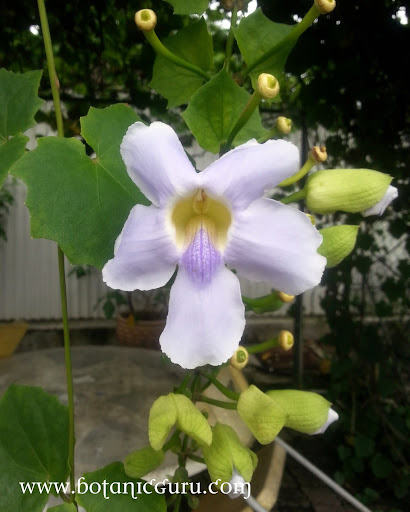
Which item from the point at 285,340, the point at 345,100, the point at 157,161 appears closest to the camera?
the point at 157,161

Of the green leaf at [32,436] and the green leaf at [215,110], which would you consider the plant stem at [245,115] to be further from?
the green leaf at [32,436]

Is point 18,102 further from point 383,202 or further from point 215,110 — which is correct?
point 383,202

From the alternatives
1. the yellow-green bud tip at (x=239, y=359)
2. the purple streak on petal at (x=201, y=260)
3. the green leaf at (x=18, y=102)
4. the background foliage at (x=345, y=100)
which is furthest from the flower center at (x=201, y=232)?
the background foliage at (x=345, y=100)

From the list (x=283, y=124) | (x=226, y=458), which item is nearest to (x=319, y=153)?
(x=283, y=124)

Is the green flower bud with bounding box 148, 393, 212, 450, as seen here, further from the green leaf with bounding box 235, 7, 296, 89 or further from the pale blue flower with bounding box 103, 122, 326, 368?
the green leaf with bounding box 235, 7, 296, 89

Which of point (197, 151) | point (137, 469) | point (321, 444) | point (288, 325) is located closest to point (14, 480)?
point (137, 469)

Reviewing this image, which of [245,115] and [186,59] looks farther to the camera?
[186,59]

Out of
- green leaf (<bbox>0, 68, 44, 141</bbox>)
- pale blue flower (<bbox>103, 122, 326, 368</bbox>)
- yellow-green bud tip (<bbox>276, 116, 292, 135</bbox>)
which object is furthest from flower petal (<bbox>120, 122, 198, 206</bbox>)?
green leaf (<bbox>0, 68, 44, 141</bbox>)

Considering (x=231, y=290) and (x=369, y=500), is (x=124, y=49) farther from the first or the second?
(x=369, y=500)
